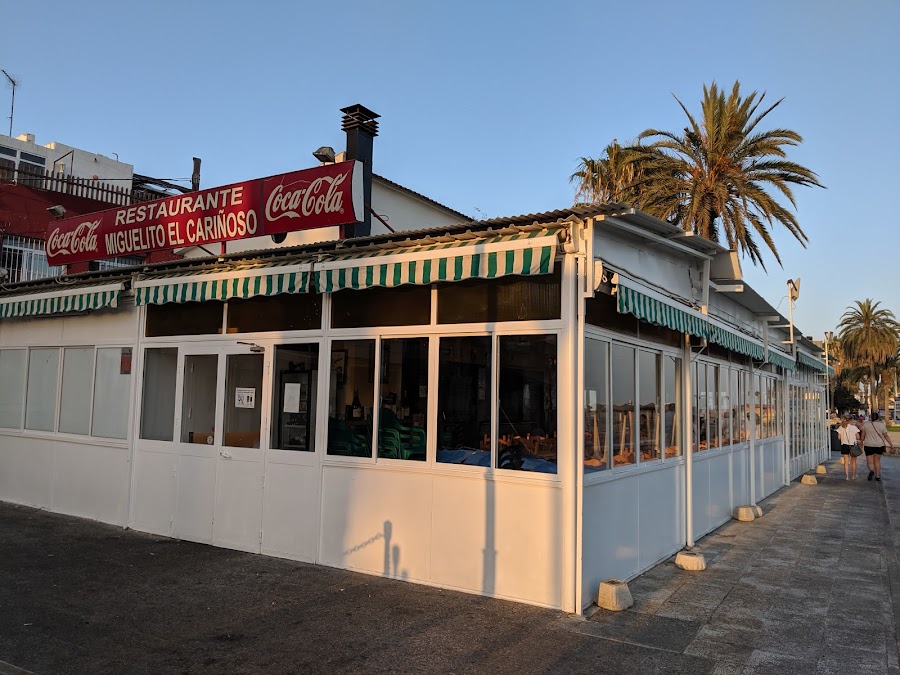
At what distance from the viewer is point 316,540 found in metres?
7.06

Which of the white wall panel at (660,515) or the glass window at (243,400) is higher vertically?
the glass window at (243,400)

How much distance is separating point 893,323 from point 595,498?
151ft

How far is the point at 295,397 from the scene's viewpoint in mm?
7500

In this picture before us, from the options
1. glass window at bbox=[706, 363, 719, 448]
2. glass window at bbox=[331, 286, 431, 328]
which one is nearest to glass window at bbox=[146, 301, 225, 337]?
glass window at bbox=[331, 286, 431, 328]

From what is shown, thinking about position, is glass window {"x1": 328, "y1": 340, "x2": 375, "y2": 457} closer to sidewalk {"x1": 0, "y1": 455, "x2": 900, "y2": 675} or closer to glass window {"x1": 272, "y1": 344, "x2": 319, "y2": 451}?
glass window {"x1": 272, "y1": 344, "x2": 319, "y2": 451}

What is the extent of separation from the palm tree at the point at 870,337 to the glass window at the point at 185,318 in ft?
150

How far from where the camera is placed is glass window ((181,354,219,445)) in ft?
26.9

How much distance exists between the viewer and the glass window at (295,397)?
7375 mm

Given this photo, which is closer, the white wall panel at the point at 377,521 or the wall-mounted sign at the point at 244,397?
the white wall panel at the point at 377,521

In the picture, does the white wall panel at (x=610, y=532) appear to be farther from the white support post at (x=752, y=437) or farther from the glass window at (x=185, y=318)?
the white support post at (x=752, y=437)

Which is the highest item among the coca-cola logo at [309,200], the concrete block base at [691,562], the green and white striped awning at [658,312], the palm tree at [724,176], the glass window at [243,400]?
the palm tree at [724,176]

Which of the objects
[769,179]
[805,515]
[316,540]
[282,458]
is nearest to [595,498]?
[316,540]

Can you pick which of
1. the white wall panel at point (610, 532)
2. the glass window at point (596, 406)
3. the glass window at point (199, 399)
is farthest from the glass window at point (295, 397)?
the white wall panel at point (610, 532)

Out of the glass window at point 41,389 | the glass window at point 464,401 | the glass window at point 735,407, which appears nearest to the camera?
the glass window at point 464,401
